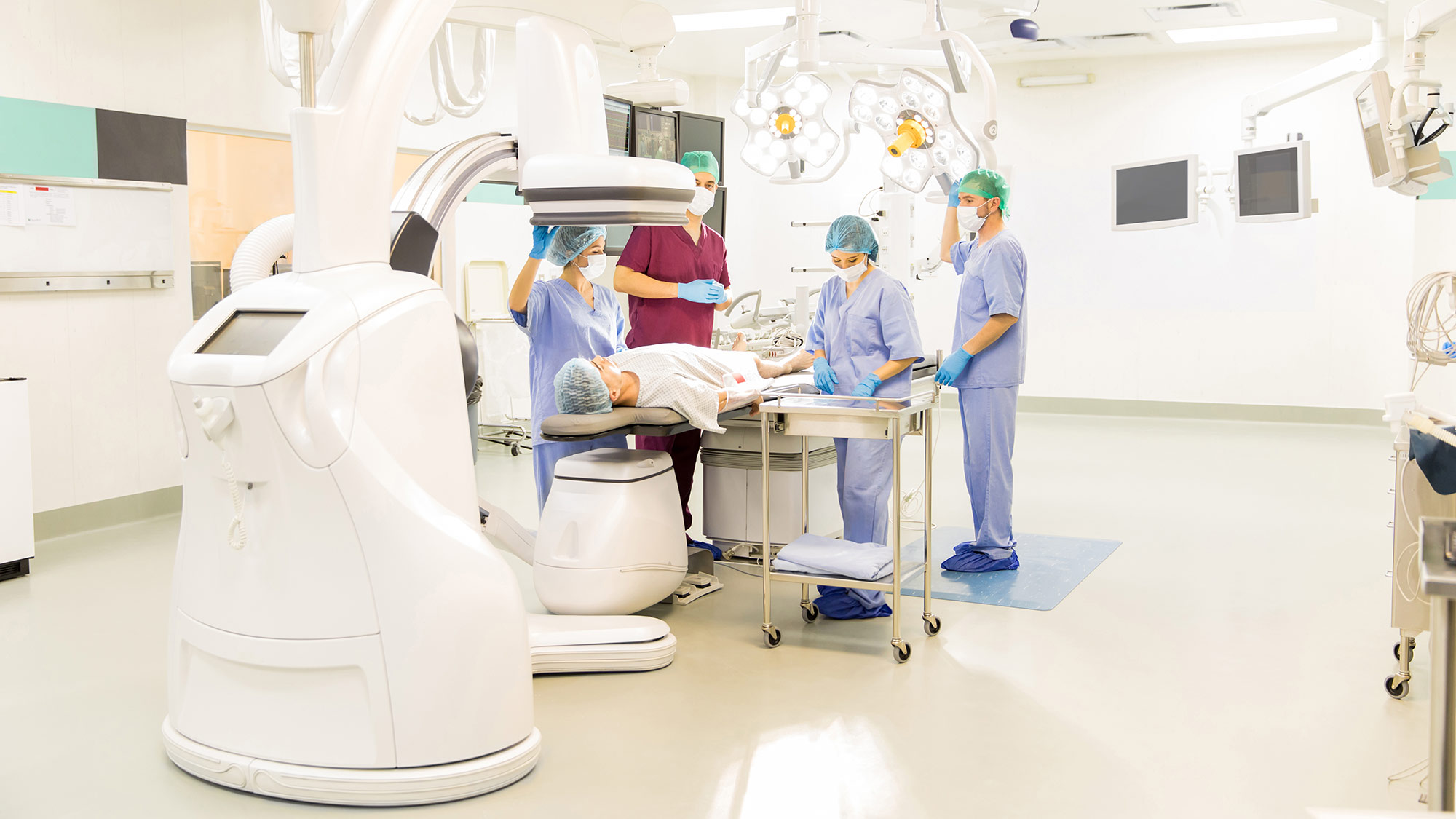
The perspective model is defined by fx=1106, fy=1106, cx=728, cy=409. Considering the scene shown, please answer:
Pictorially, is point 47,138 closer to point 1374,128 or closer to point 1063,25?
point 1374,128

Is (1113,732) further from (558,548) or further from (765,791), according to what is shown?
(558,548)

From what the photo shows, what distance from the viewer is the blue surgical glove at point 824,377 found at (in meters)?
4.33

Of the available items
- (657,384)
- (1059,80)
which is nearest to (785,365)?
(657,384)

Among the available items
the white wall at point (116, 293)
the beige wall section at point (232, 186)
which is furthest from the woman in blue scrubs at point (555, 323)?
the white wall at point (116, 293)

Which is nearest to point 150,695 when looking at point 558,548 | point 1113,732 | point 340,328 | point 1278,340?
point 558,548

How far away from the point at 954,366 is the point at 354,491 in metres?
2.86

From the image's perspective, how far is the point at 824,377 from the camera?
4.34 metres

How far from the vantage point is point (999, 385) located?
4.75 m

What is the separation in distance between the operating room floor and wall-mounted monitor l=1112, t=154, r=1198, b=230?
9.41 ft

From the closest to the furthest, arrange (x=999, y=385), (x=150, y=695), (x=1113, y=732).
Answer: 1. (x=1113, y=732)
2. (x=150, y=695)
3. (x=999, y=385)

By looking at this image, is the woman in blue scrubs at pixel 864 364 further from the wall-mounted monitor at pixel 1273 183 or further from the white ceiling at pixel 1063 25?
the wall-mounted monitor at pixel 1273 183

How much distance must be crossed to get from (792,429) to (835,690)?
861 mm

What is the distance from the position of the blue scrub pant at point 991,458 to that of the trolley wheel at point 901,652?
129cm

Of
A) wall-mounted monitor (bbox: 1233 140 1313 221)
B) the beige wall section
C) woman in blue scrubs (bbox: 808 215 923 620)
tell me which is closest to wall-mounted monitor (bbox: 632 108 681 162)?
the beige wall section
